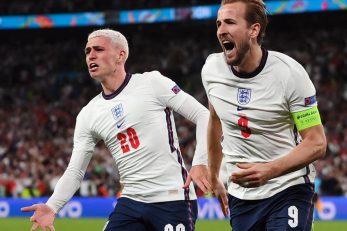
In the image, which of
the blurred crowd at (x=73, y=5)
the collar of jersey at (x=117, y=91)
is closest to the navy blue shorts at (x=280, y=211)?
the collar of jersey at (x=117, y=91)

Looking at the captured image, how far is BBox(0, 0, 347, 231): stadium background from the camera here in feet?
67.5

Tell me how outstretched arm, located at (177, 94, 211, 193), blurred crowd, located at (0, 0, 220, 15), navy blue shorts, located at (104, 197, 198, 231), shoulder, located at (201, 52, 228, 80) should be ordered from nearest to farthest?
shoulder, located at (201, 52, 228, 80) < outstretched arm, located at (177, 94, 211, 193) < navy blue shorts, located at (104, 197, 198, 231) < blurred crowd, located at (0, 0, 220, 15)

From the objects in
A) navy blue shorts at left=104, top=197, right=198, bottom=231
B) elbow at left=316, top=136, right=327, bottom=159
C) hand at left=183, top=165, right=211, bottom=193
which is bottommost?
navy blue shorts at left=104, top=197, right=198, bottom=231

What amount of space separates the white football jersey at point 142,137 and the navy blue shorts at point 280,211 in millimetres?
756

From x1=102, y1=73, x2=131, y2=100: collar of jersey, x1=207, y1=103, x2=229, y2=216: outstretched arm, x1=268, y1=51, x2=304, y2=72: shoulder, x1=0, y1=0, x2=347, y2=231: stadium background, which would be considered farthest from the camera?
x1=0, y1=0, x2=347, y2=231: stadium background

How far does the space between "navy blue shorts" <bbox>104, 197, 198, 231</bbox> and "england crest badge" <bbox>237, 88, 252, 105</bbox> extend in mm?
1219

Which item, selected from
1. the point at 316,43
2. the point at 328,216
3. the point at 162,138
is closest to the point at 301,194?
the point at 162,138

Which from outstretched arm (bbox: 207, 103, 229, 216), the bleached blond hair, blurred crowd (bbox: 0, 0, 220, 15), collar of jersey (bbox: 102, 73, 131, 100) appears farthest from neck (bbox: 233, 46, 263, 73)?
blurred crowd (bbox: 0, 0, 220, 15)

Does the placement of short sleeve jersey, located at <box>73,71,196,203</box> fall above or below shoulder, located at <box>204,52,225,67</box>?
below

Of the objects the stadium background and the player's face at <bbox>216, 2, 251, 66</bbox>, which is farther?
the stadium background

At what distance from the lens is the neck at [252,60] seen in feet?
14.4

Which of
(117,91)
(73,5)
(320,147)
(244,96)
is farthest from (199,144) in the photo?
(73,5)

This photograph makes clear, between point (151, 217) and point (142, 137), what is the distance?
59 centimetres

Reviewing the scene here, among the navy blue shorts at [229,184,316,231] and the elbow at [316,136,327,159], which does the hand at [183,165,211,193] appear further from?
the elbow at [316,136,327,159]
